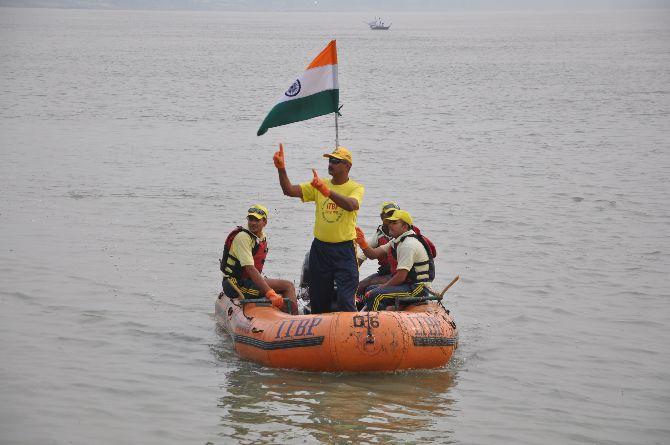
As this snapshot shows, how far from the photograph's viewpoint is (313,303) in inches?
414

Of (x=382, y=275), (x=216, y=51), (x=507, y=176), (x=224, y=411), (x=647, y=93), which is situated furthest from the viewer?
(x=216, y=51)

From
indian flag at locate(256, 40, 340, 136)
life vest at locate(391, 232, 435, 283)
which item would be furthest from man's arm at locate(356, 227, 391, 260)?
indian flag at locate(256, 40, 340, 136)

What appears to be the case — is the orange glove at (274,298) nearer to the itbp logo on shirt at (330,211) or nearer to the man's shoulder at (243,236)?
the man's shoulder at (243,236)

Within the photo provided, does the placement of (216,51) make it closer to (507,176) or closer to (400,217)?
(507,176)

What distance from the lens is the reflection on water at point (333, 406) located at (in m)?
8.92

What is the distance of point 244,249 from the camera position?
10805mm

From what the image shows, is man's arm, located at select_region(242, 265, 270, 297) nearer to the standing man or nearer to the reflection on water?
the standing man

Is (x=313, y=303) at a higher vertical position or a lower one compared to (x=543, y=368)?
higher

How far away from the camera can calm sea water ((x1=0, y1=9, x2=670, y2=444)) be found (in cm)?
943

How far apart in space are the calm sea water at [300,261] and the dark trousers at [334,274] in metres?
0.81

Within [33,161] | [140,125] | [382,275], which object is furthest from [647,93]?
[382,275]

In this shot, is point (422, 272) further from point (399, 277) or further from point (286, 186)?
point (286, 186)

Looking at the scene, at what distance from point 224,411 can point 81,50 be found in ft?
252

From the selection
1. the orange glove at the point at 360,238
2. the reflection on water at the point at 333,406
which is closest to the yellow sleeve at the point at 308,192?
the orange glove at the point at 360,238
